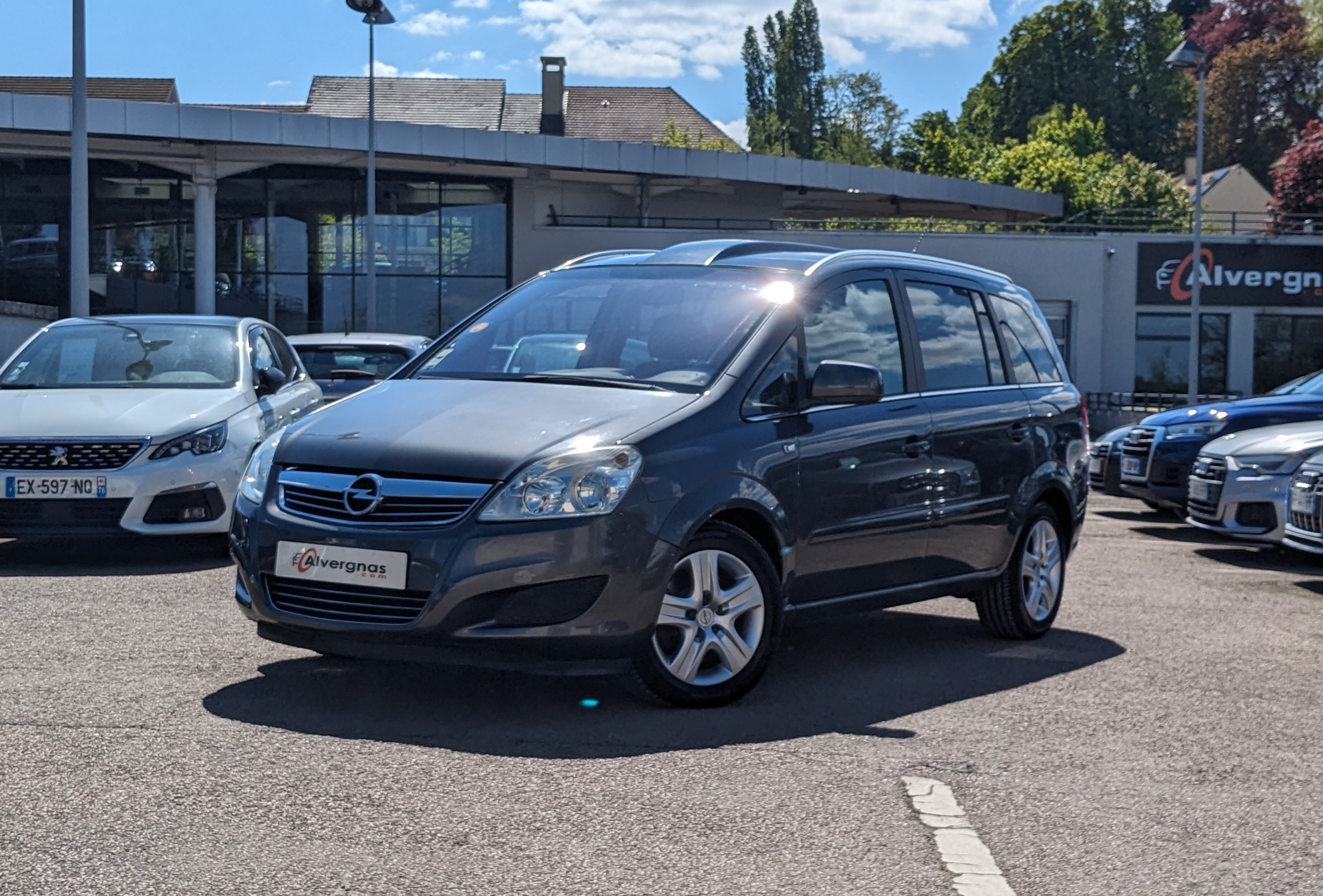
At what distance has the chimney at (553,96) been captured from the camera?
65.9 m

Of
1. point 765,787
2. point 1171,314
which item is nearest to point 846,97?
point 1171,314

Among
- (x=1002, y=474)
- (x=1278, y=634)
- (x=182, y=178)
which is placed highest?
(x=182, y=178)

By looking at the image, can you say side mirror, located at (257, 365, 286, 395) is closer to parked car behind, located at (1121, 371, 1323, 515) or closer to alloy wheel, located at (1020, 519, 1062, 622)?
alloy wheel, located at (1020, 519, 1062, 622)

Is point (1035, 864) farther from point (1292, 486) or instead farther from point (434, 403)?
point (1292, 486)

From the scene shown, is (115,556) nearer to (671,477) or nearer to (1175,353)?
(671,477)

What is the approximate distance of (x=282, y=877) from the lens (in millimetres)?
3924

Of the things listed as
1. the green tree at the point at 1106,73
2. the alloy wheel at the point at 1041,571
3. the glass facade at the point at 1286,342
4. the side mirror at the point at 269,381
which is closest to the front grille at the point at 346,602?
the alloy wheel at the point at 1041,571

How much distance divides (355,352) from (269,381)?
15.0 feet

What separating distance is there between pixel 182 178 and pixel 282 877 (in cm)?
3990

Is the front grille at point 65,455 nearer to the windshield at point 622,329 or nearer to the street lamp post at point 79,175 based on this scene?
the windshield at point 622,329

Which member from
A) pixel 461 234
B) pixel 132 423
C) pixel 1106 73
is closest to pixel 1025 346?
pixel 132 423

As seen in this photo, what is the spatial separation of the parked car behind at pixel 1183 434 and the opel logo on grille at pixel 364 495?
403 inches

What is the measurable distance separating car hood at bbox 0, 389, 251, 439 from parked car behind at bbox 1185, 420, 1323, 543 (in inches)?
267

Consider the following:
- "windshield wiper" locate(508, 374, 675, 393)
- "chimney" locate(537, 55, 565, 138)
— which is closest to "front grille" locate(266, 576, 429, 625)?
"windshield wiper" locate(508, 374, 675, 393)
